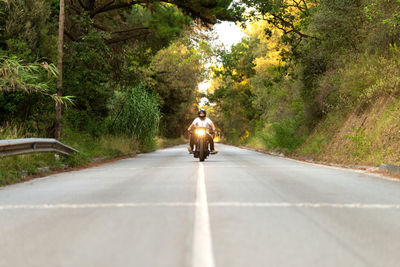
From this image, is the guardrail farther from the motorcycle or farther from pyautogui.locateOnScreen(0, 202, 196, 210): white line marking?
the motorcycle

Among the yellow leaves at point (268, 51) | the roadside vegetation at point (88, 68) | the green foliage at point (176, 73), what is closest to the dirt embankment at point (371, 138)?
the roadside vegetation at point (88, 68)

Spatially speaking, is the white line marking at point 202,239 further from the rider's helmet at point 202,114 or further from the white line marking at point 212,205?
the rider's helmet at point 202,114

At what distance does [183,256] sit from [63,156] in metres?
11.8

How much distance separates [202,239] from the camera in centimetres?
478

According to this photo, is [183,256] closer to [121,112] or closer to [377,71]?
[377,71]

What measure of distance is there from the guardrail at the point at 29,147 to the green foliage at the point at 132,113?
12056 mm

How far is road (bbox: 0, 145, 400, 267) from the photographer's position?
413cm

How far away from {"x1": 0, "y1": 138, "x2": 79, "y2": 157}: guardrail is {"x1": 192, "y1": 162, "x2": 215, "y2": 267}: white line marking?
5687 mm

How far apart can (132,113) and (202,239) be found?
22.8m

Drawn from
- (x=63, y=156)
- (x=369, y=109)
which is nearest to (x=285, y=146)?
(x=369, y=109)

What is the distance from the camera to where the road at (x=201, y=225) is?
4.13 metres

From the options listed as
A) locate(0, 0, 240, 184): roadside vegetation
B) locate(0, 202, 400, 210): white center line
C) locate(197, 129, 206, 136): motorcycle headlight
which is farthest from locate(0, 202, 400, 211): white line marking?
locate(197, 129, 206, 136): motorcycle headlight

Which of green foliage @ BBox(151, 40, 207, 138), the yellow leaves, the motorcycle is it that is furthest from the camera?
green foliage @ BBox(151, 40, 207, 138)

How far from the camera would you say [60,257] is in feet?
13.7
